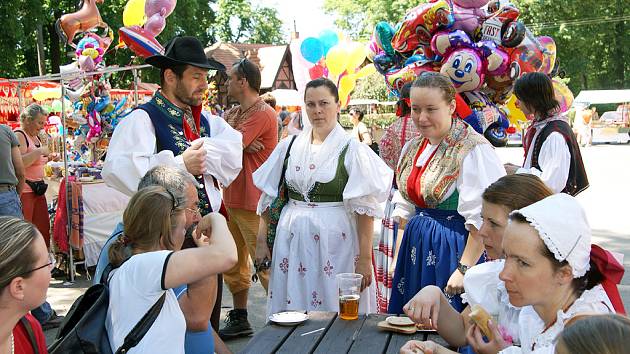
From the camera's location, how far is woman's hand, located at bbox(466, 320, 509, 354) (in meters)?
2.17

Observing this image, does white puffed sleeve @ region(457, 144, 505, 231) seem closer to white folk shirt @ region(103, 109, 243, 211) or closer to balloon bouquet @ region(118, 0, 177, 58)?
white folk shirt @ region(103, 109, 243, 211)

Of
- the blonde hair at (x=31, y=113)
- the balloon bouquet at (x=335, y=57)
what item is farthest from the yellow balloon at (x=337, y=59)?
the blonde hair at (x=31, y=113)

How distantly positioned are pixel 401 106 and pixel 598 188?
878 cm

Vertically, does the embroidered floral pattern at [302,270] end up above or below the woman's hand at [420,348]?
below

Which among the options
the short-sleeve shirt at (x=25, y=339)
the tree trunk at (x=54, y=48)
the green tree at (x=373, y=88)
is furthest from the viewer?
the green tree at (x=373, y=88)

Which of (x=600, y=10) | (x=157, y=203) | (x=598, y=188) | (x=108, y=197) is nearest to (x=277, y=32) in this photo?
(x=600, y=10)

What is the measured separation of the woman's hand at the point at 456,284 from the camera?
298 cm

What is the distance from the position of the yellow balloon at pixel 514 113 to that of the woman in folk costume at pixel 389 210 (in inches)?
53.2

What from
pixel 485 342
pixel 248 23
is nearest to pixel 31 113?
pixel 485 342

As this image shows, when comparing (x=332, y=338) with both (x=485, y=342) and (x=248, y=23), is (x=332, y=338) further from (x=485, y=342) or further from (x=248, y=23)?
(x=248, y=23)

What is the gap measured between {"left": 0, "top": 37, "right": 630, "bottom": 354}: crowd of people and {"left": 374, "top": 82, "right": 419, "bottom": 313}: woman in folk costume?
0.02 m

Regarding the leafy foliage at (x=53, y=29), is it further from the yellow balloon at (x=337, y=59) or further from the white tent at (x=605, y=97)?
the white tent at (x=605, y=97)

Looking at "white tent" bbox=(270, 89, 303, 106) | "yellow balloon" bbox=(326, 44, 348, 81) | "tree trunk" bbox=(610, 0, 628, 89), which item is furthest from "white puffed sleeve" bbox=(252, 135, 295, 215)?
"tree trunk" bbox=(610, 0, 628, 89)

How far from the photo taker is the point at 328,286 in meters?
3.79
